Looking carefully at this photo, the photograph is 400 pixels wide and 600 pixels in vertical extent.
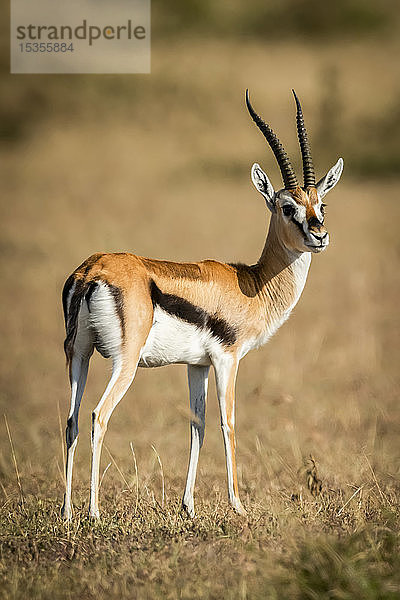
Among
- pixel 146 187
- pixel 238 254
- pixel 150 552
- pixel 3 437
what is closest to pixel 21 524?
pixel 150 552

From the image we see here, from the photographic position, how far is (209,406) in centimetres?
1103

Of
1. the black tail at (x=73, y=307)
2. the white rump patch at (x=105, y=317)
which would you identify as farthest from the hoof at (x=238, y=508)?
the black tail at (x=73, y=307)

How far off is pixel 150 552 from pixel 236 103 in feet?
108

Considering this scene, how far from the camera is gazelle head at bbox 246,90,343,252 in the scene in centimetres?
607

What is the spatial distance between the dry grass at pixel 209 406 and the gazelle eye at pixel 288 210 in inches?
57.3

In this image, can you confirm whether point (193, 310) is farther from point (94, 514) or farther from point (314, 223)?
point (94, 514)

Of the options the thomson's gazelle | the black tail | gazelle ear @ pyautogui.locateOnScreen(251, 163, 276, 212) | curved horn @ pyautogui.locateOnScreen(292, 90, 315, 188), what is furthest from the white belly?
curved horn @ pyautogui.locateOnScreen(292, 90, 315, 188)

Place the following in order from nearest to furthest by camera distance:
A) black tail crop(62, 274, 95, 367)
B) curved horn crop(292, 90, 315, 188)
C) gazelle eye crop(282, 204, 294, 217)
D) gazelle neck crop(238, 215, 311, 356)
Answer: black tail crop(62, 274, 95, 367) → gazelle eye crop(282, 204, 294, 217) → curved horn crop(292, 90, 315, 188) → gazelle neck crop(238, 215, 311, 356)

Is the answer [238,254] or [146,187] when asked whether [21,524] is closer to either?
[238,254]

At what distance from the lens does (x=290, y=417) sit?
1005cm

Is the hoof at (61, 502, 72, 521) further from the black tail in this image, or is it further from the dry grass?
the black tail

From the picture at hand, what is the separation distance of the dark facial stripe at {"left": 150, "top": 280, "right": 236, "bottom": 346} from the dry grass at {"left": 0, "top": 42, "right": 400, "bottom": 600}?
0.56 metres
